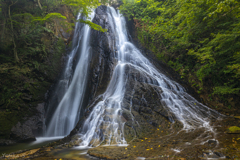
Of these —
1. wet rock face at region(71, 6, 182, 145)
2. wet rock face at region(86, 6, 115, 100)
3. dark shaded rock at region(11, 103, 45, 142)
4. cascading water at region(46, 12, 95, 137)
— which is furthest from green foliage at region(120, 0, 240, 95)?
dark shaded rock at region(11, 103, 45, 142)

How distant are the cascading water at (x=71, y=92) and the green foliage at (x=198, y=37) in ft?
26.1

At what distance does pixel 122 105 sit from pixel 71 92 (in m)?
5.41

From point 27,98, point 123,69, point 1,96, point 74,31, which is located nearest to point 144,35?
point 123,69

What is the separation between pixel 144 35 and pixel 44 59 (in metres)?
11.6

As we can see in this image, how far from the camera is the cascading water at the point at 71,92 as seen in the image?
31.4 ft

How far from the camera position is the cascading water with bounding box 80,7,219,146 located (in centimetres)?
628

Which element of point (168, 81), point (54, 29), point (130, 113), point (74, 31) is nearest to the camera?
point (130, 113)

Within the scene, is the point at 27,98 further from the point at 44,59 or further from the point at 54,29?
the point at 54,29

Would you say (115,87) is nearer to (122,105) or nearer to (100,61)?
(122,105)

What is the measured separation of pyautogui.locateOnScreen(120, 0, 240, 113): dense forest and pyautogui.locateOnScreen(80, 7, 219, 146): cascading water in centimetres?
180

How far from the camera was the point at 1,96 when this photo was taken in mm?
8516

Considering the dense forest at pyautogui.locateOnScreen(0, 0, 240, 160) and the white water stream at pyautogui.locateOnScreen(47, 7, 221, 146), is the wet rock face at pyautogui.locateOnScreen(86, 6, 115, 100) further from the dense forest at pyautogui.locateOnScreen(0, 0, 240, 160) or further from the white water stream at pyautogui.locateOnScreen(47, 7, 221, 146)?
the white water stream at pyautogui.locateOnScreen(47, 7, 221, 146)

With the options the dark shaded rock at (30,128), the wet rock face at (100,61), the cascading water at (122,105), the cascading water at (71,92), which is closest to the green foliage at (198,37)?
the cascading water at (122,105)

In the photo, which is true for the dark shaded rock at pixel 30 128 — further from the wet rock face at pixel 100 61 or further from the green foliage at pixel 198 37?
the green foliage at pixel 198 37
